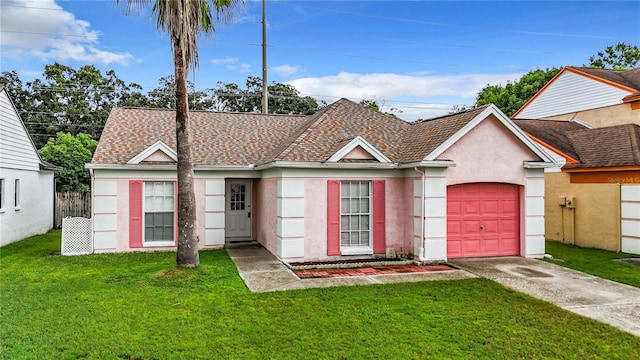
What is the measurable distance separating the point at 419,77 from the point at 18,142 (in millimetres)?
28615

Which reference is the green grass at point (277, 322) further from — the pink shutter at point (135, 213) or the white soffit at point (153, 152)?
the white soffit at point (153, 152)

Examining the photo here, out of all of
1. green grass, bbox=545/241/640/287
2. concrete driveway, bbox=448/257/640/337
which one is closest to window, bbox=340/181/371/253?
concrete driveway, bbox=448/257/640/337

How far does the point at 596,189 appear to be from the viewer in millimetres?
14406

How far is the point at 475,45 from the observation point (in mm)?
26953

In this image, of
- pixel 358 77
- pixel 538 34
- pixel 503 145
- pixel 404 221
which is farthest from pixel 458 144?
pixel 358 77

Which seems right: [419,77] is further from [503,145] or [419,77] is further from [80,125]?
[80,125]

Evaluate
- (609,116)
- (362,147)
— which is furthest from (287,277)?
(609,116)

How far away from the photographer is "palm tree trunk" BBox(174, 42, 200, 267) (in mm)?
10375

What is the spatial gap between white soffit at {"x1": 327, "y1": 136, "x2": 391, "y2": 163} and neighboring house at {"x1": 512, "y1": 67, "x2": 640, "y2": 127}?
12.5 m

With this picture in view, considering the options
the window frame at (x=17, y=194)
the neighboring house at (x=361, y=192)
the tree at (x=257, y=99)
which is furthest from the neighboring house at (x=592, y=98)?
the window frame at (x=17, y=194)

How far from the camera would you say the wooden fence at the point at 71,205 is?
19844 millimetres

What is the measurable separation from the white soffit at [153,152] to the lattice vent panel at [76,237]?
2.48 meters

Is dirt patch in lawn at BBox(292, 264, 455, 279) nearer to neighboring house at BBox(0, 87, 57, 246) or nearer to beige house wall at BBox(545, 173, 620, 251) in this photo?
beige house wall at BBox(545, 173, 620, 251)

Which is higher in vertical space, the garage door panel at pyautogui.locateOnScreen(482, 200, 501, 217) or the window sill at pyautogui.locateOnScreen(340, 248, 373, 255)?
the garage door panel at pyautogui.locateOnScreen(482, 200, 501, 217)
